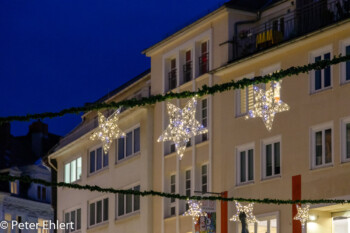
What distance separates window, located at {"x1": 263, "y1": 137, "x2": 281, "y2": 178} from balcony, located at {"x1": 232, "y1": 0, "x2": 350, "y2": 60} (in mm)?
3771

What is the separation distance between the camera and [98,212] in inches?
2309

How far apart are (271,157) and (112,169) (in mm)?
14661

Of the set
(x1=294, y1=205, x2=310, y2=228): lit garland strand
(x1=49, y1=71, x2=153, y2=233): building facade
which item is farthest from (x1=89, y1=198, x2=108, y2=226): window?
(x1=294, y1=205, x2=310, y2=228): lit garland strand

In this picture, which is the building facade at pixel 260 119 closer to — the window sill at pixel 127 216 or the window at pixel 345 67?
the window at pixel 345 67

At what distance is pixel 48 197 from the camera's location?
306 ft

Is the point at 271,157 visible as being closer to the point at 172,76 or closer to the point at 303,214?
the point at 303,214

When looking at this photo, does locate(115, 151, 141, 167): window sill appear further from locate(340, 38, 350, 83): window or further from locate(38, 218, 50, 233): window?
locate(38, 218, 50, 233): window

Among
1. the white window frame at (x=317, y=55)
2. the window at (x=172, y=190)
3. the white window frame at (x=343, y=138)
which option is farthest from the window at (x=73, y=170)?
the white window frame at (x=343, y=138)

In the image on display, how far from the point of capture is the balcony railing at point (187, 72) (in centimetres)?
5078

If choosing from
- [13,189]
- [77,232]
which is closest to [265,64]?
[77,232]

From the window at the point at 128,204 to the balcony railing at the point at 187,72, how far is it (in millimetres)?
5941

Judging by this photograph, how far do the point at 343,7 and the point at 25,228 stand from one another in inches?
2081

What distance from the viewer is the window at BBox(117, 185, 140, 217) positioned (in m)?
54.2

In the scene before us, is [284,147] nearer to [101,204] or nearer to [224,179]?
[224,179]
